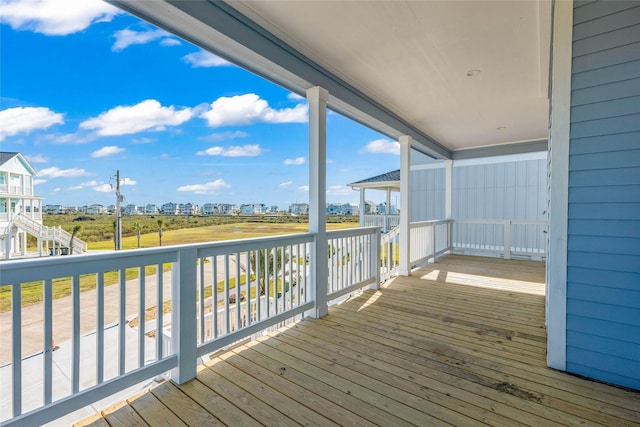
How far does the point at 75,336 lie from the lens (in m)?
1.66

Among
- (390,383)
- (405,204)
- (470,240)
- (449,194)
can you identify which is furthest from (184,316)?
(470,240)

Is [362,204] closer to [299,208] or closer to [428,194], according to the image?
[428,194]

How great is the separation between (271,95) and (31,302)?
609 cm

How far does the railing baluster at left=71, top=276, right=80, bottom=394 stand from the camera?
1.63 meters

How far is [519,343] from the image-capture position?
2684 mm

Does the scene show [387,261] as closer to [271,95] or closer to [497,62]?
[497,62]

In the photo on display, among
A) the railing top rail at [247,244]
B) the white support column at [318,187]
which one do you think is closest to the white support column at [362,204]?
the white support column at [318,187]

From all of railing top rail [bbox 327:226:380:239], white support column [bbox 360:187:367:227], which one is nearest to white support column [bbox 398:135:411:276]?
railing top rail [bbox 327:226:380:239]

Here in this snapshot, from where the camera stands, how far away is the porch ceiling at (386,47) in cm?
224

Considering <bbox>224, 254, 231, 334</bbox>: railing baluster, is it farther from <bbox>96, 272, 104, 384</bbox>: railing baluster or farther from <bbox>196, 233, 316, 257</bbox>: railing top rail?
<bbox>96, 272, 104, 384</bbox>: railing baluster

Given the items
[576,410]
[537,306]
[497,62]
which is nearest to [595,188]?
[576,410]

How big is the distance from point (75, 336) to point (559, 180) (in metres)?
3.25

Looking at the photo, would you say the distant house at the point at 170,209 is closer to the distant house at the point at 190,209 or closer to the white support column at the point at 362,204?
the distant house at the point at 190,209

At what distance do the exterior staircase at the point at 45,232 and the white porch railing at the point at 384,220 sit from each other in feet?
29.0
